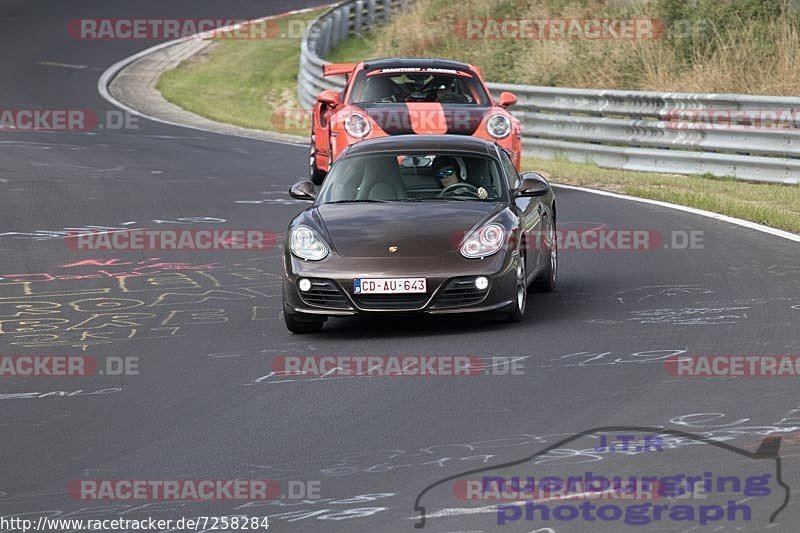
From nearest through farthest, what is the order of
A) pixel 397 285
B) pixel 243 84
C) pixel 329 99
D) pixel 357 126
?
pixel 397 285, pixel 357 126, pixel 329 99, pixel 243 84

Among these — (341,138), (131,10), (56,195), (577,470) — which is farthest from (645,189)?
(131,10)

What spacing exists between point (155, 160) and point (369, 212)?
13142 mm

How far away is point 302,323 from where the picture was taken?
33.9 feet

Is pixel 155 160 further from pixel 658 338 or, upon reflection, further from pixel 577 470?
pixel 577 470

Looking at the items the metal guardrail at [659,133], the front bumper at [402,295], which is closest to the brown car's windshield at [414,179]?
the front bumper at [402,295]

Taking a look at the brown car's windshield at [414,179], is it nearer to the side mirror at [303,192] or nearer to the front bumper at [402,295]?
the side mirror at [303,192]

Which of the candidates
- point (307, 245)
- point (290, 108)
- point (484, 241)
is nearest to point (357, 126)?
point (307, 245)

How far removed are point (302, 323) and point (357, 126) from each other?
733 cm

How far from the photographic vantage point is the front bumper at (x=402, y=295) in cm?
1005

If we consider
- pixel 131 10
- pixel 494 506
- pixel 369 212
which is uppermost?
pixel 131 10

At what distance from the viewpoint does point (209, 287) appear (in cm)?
1246

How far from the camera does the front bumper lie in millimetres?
10055

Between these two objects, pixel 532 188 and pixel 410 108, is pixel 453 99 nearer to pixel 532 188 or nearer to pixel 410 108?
pixel 410 108

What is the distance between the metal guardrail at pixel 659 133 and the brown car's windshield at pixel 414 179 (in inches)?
348
